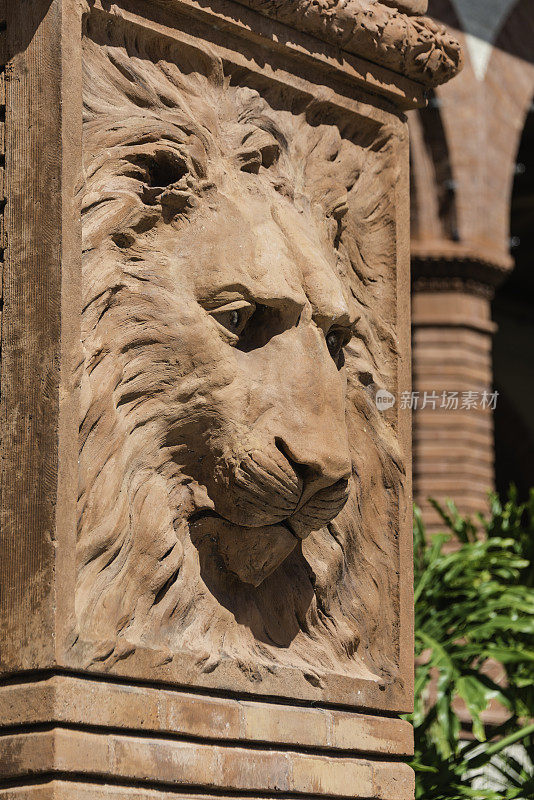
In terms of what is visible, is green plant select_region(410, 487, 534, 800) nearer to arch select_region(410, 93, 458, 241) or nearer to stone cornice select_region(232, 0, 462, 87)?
stone cornice select_region(232, 0, 462, 87)

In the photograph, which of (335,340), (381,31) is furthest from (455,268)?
(335,340)

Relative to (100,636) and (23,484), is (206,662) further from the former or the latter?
(23,484)

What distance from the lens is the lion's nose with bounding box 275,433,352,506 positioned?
11.2 feet

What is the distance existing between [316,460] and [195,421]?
298 millimetres

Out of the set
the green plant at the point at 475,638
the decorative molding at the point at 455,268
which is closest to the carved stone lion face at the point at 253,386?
the green plant at the point at 475,638

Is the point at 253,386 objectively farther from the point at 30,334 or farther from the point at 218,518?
the point at 30,334

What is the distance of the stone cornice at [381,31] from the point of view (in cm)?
377

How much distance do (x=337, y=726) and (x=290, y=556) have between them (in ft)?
1.41

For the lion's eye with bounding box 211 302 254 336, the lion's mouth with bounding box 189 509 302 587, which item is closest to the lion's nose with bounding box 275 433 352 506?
the lion's mouth with bounding box 189 509 302 587

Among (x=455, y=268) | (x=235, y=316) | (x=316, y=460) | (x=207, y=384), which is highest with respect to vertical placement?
(x=455, y=268)

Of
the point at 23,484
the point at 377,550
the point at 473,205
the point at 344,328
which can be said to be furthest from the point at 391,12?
the point at 473,205

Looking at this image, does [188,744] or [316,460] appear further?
[316,460]

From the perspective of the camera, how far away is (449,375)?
492 inches

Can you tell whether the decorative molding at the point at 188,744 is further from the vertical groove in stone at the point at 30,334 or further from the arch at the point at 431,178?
the arch at the point at 431,178
